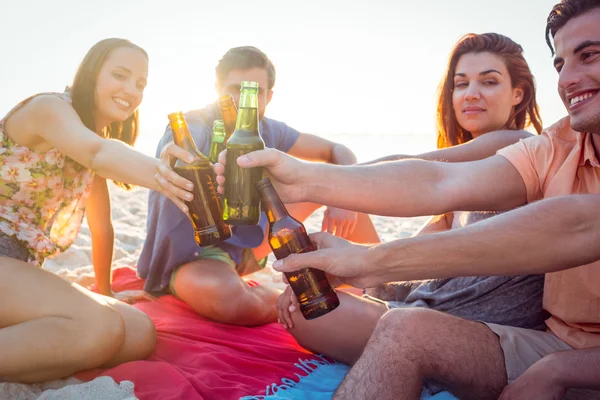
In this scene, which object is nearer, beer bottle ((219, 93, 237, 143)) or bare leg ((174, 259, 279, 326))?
beer bottle ((219, 93, 237, 143))

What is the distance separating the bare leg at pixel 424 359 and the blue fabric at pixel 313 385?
34cm

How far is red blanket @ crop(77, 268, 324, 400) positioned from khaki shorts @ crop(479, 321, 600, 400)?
99cm

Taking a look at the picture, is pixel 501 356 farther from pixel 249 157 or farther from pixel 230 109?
pixel 230 109

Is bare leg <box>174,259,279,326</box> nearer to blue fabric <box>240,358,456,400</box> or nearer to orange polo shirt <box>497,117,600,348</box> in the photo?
blue fabric <box>240,358,456,400</box>

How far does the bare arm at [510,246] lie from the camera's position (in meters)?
1.81

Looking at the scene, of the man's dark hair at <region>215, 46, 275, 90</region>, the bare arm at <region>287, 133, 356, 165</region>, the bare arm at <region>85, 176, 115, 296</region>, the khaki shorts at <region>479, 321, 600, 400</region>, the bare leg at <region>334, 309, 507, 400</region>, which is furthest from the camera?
the bare arm at <region>287, 133, 356, 165</region>

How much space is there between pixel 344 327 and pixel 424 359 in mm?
816

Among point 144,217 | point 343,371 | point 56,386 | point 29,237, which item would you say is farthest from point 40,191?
point 144,217

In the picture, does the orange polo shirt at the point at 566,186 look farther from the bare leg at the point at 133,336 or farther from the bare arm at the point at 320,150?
the bare arm at the point at 320,150

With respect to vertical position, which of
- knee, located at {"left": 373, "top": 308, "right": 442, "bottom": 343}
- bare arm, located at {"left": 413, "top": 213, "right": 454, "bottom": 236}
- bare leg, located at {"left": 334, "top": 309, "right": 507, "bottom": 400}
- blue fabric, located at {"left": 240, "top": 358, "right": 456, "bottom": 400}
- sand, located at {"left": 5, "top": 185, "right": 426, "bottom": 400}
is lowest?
blue fabric, located at {"left": 240, "top": 358, "right": 456, "bottom": 400}

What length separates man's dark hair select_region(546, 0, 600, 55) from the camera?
7.62 feet

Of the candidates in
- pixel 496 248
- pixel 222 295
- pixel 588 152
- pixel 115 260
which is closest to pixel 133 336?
pixel 222 295

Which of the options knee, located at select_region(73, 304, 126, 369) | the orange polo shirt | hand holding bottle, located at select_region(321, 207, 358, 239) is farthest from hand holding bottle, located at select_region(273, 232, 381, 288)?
hand holding bottle, located at select_region(321, 207, 358, 239)

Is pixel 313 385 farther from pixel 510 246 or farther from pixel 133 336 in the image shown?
pixel 510 246
